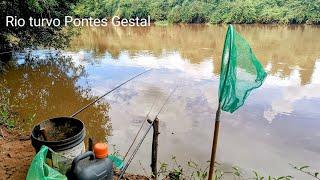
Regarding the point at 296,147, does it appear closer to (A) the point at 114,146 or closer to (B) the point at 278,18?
(A) the point at 114,146

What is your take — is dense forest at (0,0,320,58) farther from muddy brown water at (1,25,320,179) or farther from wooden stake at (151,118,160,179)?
wooden stake at (151,118,160,179)

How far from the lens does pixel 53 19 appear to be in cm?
989

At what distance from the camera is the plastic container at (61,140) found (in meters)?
A: 2.75

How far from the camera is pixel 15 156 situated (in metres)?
3.79

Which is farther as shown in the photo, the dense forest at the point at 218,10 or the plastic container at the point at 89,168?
the dense forest at the point at 218,10

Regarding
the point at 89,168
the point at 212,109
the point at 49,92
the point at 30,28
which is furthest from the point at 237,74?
the point at 30,28

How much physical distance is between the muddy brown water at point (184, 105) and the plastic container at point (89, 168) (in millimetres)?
2305

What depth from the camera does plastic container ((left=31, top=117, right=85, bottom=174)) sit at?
2.75m

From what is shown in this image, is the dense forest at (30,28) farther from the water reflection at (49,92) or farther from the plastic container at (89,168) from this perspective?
the plastic container at (89,168)

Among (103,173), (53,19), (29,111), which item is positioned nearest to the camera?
(103,173)

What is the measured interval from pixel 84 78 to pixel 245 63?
7.89 meters

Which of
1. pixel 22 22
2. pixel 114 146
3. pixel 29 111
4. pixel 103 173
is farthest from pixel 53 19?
pixel 103 173

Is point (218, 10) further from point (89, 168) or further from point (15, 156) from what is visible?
point (89, 168)

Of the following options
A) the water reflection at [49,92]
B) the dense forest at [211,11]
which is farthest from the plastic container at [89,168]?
the dense forest at [211,11]
